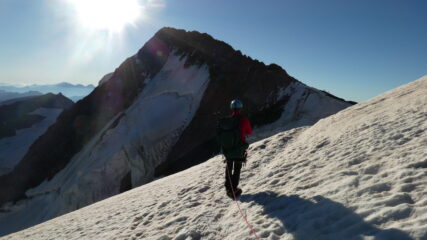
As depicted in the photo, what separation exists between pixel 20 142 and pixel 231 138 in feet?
332

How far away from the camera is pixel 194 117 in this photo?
3703 centimetres

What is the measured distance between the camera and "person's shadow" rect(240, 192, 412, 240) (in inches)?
193

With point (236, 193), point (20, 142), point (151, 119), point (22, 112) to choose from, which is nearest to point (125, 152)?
point (151, 119)

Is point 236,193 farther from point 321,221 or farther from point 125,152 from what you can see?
point 125,152

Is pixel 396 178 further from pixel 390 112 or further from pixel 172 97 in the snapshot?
pixel 172 97

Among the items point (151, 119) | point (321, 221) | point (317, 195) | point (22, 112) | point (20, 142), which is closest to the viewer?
point (321, 221)

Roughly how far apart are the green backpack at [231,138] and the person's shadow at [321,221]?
169cm

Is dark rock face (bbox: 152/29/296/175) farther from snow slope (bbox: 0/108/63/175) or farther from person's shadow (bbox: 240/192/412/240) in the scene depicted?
snow slope (bbox: 0/108/63/175)

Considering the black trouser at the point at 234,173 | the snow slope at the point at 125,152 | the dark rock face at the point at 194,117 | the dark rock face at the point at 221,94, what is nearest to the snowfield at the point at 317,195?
the black trouser at the point at 234,173

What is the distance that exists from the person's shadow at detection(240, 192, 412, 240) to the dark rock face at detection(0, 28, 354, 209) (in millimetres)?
21719

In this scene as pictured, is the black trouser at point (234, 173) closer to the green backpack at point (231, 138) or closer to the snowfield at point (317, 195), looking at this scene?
the green backpack at point (231, 138)

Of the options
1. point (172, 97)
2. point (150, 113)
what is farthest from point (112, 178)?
point (172, 97)

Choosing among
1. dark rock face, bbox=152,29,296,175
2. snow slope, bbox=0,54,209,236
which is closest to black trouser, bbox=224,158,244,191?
dark rock face, bbox=152,29,296,175

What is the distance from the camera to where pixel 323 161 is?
8.75 meters
